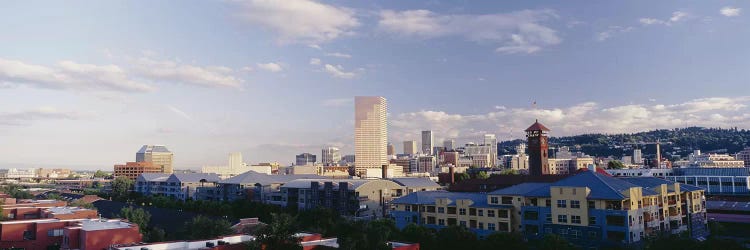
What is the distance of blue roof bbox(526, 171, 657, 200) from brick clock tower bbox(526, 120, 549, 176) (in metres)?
46.7

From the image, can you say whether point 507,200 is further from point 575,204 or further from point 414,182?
point 414,182

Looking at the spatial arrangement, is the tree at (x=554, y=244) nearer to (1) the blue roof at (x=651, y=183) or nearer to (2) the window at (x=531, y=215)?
(2) the window at (x=531, y=215)

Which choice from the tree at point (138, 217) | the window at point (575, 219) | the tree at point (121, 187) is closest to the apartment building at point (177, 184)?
the tree at point (121, 187)

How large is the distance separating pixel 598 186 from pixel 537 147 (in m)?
53.4

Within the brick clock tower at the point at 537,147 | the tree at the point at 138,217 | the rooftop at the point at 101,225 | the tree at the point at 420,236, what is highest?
the brick clock tower at the point at 537,147

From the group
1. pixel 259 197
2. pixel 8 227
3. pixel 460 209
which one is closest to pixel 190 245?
pixel 8 227

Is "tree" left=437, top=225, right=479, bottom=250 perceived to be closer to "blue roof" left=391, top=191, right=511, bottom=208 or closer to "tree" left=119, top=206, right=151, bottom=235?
"blue roof" left=391, top=191, right=511, bottom=208

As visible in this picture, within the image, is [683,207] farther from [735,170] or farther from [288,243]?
[288,243]

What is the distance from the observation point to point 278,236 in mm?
42281

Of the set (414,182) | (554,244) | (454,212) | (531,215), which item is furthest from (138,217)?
(414,182)

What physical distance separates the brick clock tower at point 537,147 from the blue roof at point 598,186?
153 ft

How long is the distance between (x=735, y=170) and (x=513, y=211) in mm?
71712

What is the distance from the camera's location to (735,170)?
11681 cm

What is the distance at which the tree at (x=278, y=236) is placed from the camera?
42.0 meters
